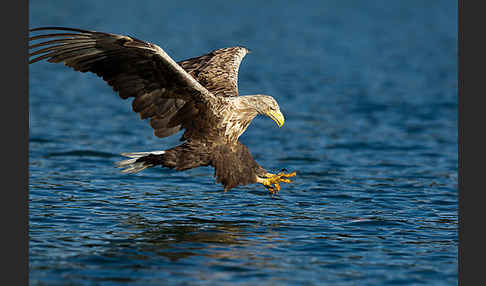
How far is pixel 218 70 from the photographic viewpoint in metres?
8.77

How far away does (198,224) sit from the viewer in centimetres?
771

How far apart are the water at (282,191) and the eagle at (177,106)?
64 cm

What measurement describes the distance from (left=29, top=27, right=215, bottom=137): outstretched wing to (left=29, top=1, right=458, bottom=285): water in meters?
1.19

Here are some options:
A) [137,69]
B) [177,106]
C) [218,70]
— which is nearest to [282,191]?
[218,70]

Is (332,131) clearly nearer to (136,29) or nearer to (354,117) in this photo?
(354,117)

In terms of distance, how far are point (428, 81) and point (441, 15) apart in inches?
578

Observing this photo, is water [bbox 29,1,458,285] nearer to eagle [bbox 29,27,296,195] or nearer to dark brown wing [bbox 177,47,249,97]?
eagle [bbox 29,27,296,195]

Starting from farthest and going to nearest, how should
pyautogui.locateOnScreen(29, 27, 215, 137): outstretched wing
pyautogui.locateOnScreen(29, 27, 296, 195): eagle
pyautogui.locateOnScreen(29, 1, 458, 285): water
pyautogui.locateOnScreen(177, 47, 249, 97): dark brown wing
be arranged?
1. pyautogui.locateOnScreen(177, 47, 249, 97): dark brown wing
2. pyautogui.locateOnScreen(29, 27, 296, 195): eagle
3. pyautogui.locateOnScreen(29, 27, 215, 137): outstretched wing
4. pyautogui.locateOnScreen(29, 1, 458, 285): water

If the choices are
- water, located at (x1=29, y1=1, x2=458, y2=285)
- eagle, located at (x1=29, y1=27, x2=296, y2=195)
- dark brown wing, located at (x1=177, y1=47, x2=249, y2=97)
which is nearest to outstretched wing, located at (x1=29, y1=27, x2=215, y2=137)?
eagle, located at (x1=29, y1=27, x2=296, y2=195)

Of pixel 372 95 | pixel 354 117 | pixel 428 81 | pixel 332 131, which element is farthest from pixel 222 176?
pixel 428 81

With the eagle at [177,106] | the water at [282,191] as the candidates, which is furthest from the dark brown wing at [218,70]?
the water at [282,191]

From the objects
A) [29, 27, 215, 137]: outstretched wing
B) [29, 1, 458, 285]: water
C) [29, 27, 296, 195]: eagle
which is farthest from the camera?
[29, 27, 296, 195]: eagle

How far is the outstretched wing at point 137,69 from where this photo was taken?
6.98 meters

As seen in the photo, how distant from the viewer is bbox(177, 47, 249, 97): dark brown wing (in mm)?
8477
